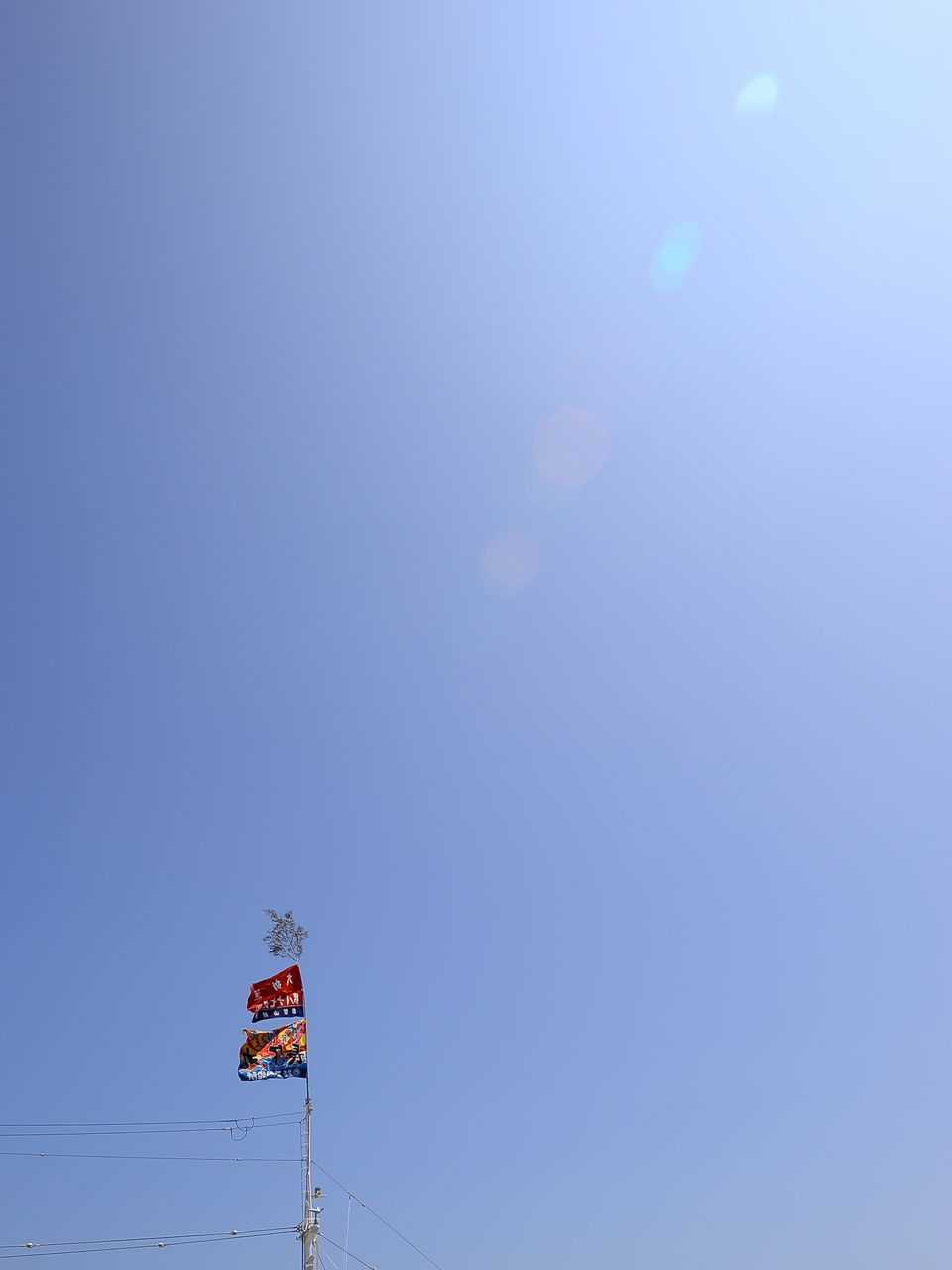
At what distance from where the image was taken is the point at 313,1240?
71.5 meters

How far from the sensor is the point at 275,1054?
73.5 meters

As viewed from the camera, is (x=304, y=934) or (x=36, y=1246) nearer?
(x=36, y=1246)

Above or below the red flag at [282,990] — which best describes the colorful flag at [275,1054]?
below

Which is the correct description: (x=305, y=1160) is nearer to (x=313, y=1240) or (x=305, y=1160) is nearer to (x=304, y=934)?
(x=313, y=1240)

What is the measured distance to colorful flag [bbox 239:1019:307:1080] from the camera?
240 ft

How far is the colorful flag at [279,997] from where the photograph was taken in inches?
2906

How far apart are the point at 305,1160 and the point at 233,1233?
19.4 ft

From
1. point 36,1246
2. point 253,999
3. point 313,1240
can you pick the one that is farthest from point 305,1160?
point 36,1246

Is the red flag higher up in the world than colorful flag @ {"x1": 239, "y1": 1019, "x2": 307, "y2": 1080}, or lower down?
higher up

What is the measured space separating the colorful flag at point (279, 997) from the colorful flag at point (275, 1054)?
730mm

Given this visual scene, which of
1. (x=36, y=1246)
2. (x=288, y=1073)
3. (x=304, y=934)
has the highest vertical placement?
(x=304, y=934)

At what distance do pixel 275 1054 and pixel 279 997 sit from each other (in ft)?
9.63

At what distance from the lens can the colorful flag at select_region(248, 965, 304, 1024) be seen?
7381 cm

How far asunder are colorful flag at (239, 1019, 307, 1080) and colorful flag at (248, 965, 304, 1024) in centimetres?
73
